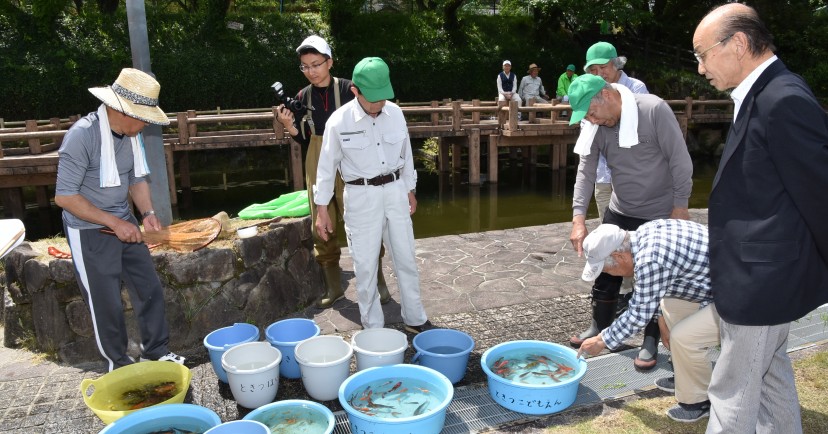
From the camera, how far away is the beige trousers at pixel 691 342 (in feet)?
9.03

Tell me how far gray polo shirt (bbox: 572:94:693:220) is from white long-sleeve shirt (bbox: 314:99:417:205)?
1.32m

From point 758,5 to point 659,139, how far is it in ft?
69.3

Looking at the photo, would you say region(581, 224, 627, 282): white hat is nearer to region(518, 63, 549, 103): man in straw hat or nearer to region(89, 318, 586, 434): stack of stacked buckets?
region(89, 318, 586, 434): stack of stacked buckets

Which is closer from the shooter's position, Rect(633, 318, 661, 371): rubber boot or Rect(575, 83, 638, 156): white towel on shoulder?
Rect(575, 83, 638, 156): white towel on shoulder

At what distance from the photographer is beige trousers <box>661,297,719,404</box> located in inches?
108

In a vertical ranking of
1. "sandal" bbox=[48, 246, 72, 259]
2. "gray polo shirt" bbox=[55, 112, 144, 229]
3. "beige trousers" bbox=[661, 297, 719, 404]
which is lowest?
"beige trousers" bbox=[661, 297, 719, 404]

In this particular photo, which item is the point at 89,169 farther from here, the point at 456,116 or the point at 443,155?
the point at 443,155

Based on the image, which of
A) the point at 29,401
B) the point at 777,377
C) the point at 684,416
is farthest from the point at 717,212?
the point at 29,401

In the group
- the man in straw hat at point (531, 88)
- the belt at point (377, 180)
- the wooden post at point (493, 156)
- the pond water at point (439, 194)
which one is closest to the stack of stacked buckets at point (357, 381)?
the belt at point (377, 180)

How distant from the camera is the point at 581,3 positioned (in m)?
20.4

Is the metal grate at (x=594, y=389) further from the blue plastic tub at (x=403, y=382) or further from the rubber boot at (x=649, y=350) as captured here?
the blue plastic tub at (x=403, y=382)

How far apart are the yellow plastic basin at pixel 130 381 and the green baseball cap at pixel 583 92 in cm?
267

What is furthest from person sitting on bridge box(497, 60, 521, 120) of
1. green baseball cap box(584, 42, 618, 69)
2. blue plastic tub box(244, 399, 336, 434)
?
blue plastic tub box(244, 399, 336, 434)

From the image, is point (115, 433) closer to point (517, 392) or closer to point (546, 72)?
point (517, 392)
